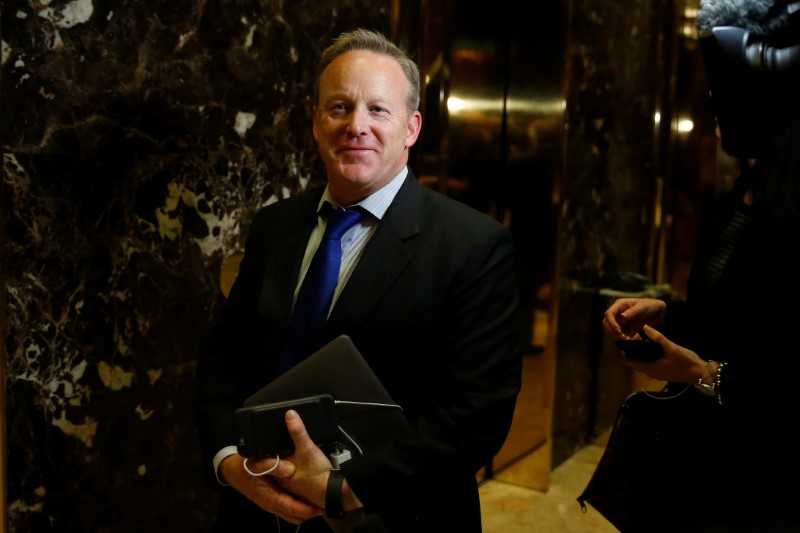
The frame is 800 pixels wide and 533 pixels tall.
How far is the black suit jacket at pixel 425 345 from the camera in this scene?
1343 millimetres

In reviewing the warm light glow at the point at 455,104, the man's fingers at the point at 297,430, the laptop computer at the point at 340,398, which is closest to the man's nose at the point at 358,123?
the laptop computer at the point at 340,398

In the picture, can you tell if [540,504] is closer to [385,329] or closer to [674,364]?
[674,364]

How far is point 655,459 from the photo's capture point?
1.59 metres

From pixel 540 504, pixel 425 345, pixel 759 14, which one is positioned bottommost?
pixel 540 504

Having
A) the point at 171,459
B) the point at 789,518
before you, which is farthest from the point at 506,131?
the point at 789,518

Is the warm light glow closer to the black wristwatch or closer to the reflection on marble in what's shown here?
the reflection on marble

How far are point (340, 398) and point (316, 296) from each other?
24 cm

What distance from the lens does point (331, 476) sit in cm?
131

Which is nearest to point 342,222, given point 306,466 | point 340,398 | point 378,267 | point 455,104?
point 378,267

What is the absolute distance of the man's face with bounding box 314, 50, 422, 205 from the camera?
4.94 ft

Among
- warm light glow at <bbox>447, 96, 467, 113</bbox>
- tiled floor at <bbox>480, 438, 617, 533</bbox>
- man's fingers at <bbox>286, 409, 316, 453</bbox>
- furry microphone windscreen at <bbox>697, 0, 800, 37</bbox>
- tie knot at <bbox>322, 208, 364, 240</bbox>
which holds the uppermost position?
furry microphone windscreen at <bbox>697, 0, 800, 37</bbox>

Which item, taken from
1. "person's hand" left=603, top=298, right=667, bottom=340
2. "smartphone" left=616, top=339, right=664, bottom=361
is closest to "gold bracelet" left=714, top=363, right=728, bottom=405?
"smartphone" left=616, top=339, right=664, bottom=361

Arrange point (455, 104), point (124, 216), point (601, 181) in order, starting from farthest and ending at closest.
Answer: point (601, 181) → point (455, 104) → point (124, 216)

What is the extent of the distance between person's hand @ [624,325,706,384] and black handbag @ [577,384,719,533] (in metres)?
0.08
